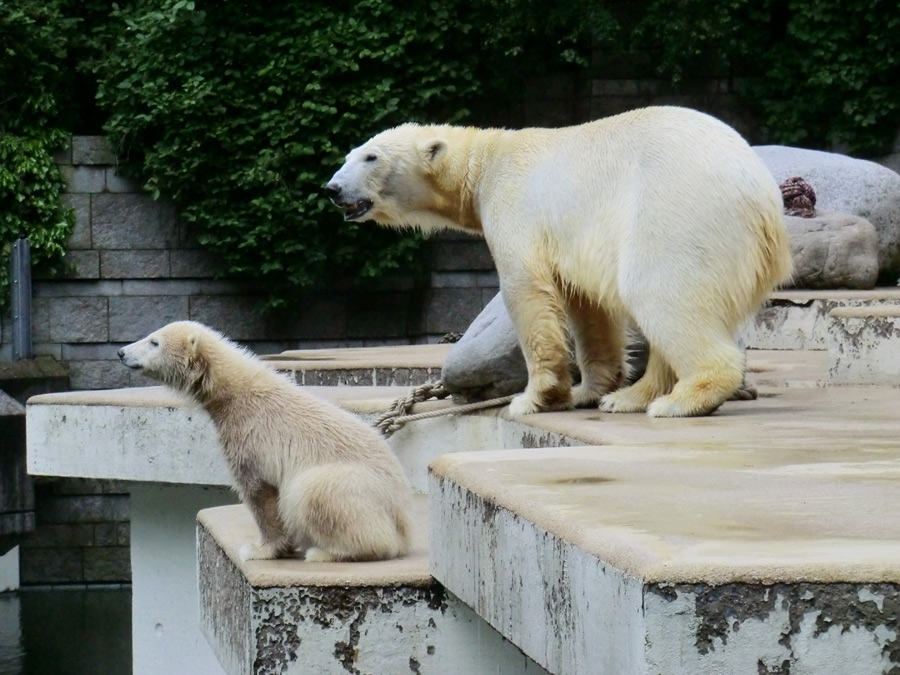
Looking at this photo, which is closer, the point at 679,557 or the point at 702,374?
the point at 679,557

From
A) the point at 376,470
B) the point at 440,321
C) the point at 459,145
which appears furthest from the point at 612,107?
the point at 376,470

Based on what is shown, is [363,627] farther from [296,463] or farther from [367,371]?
→ [367,371]

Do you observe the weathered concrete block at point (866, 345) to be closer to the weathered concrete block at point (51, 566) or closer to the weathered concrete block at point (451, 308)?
the weathered concrete block at point (451, 308)

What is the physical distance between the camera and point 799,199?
8.03 metres

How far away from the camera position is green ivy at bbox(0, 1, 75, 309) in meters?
11.0

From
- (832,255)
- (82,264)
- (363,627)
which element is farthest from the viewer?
(82,264)

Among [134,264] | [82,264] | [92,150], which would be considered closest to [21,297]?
[82,264]

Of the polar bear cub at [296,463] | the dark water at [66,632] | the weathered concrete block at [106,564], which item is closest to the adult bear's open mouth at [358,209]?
the polar bear cub at [296,463]

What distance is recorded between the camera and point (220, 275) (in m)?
11.4

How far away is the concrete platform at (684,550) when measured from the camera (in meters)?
1.50

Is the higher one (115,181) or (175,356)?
(115,181)

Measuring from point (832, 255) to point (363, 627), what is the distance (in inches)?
228

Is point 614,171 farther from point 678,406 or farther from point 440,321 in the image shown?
point 440,321

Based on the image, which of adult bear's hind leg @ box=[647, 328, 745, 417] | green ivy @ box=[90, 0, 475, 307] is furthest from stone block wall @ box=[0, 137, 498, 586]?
adult bear's hind leg @ box=[647, 328, 745, 417]
